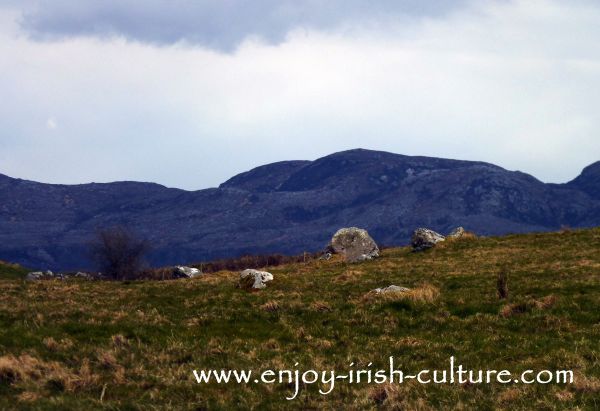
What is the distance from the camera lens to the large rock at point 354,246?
55156mm

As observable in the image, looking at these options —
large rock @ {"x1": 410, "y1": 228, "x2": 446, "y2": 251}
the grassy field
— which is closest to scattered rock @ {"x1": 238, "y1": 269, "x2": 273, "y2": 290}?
the grassy field

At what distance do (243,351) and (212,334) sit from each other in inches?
99.0

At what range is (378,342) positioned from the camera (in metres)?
17.8

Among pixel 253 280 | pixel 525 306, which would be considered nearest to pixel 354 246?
pixel 253 280

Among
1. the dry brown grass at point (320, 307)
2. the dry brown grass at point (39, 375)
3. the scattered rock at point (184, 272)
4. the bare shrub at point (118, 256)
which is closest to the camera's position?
the dry brown grass at point (39, 375)

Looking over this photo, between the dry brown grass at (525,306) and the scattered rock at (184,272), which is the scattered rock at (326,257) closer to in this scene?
the scattered rock at (184,272)

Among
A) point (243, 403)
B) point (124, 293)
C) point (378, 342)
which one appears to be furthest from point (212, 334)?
point (124, 293)

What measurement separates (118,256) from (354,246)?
5244cm

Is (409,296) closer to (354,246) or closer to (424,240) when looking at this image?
(424,240)

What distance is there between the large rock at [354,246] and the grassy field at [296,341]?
75.7ft

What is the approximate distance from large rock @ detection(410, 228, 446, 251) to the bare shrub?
52.8m

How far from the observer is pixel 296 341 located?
18.3 metres

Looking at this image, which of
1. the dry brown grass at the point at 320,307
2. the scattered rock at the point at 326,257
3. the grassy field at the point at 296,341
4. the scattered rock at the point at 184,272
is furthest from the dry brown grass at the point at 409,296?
the scattered rock at the point at 184,272

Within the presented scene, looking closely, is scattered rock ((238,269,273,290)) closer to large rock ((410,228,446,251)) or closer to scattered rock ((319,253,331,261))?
scattered rock ((319,253,331,261))
